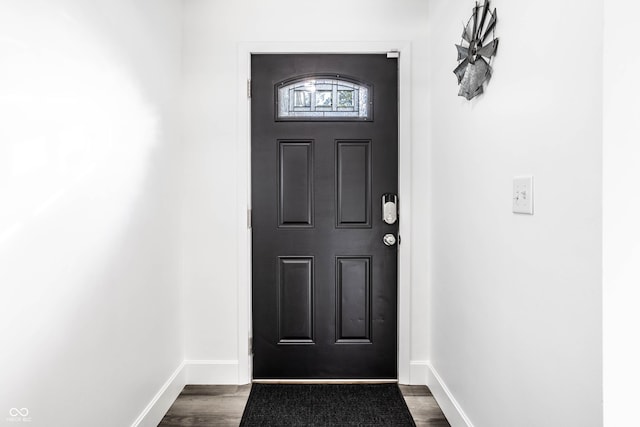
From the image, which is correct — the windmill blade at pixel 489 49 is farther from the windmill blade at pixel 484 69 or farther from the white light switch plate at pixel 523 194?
the white light switch plate at pixel 523 194

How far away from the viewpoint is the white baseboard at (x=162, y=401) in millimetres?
1917

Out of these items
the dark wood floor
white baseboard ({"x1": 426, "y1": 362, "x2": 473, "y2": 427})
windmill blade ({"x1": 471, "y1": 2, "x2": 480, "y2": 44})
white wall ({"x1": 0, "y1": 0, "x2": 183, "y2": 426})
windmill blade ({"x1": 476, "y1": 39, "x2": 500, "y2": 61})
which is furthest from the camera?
the dark wood floor

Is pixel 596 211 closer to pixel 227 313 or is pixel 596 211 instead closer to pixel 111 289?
pixel 111 289

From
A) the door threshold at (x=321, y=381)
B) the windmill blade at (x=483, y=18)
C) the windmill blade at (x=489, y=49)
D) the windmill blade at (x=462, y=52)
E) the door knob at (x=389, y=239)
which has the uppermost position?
the windmill blade at (x=483, y=18)

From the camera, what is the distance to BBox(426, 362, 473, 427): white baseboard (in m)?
1.91

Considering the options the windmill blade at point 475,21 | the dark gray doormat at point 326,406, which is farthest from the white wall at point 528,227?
the dark gray doormat at point 326,406

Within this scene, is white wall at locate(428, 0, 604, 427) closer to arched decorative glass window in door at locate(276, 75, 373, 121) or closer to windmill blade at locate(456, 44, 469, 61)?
windmill blade at locate(456, 44, 469, 61)

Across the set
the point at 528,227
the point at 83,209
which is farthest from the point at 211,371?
the point at 528,227

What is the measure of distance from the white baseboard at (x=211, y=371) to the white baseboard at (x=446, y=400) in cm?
111

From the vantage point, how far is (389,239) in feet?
8.18

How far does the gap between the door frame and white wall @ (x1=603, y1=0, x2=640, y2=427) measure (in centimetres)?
152

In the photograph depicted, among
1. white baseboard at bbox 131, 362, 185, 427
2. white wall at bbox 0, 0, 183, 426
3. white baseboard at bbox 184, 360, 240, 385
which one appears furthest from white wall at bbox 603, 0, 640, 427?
white baseboard at bbox 184, 360, 240, 385

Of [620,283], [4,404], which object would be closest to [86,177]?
[4,404]

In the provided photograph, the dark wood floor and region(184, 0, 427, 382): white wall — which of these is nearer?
the dark wood floor
